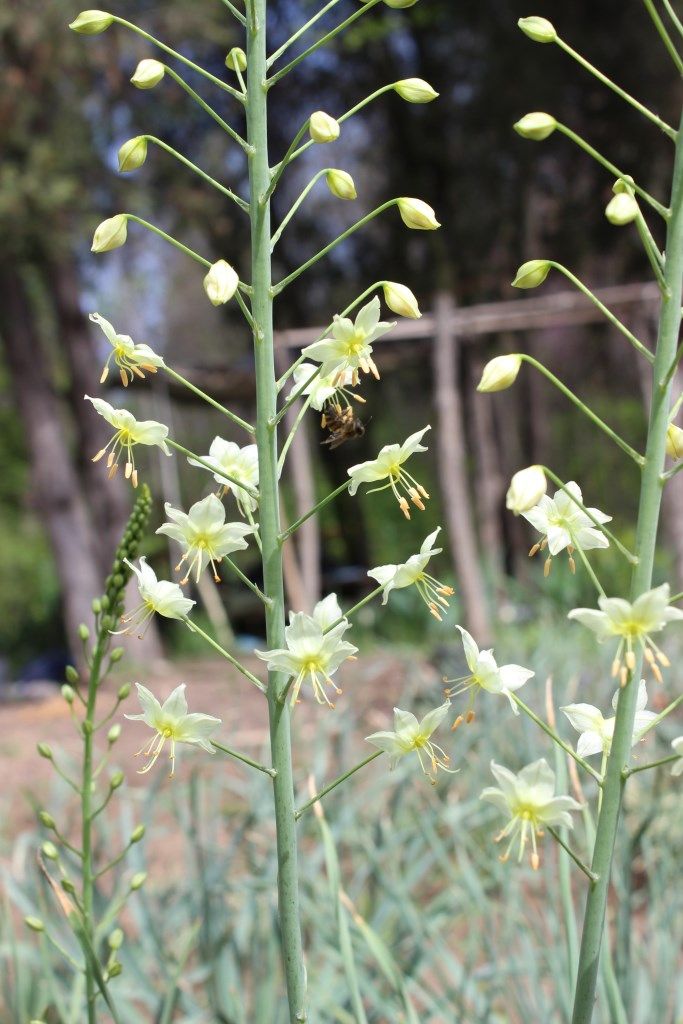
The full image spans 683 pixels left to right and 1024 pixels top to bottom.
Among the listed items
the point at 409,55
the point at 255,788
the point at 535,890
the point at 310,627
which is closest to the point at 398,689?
the point at 535,890

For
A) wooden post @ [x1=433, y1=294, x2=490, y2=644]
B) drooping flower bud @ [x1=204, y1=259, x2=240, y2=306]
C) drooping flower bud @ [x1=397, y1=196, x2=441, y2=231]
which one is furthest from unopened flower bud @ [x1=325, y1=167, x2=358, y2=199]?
wooden post @ [x1=433, y1=294, x2=490, y2=644]

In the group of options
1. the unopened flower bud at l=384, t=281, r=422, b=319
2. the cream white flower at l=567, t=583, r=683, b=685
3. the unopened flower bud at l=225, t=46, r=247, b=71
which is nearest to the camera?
the cream white flower at l=567, t=583, r=683, b=685

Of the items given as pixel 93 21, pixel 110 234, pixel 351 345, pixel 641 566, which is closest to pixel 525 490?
pixel 641 566

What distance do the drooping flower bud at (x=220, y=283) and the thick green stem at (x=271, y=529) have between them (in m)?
0.03

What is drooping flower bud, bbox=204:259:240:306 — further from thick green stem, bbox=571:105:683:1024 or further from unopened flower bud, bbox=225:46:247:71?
thick green stem, bbox=571:105:683:1024

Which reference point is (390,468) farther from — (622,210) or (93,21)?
(93,21)

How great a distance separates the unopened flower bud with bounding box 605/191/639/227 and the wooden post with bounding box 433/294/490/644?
5626 mm

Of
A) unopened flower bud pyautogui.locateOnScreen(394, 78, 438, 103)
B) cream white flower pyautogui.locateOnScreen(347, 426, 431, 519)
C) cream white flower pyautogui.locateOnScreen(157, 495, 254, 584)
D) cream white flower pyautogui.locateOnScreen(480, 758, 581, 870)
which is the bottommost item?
cream white flower pyautogui.locateOnScreen(480, 758, 581, 870)

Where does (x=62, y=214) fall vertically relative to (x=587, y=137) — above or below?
below

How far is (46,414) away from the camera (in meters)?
8.20

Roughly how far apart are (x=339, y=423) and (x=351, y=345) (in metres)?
0.46

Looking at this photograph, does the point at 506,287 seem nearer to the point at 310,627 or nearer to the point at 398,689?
the point at 398,689

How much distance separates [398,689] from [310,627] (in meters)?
4.68

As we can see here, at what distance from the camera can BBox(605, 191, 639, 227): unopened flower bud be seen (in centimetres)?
110
